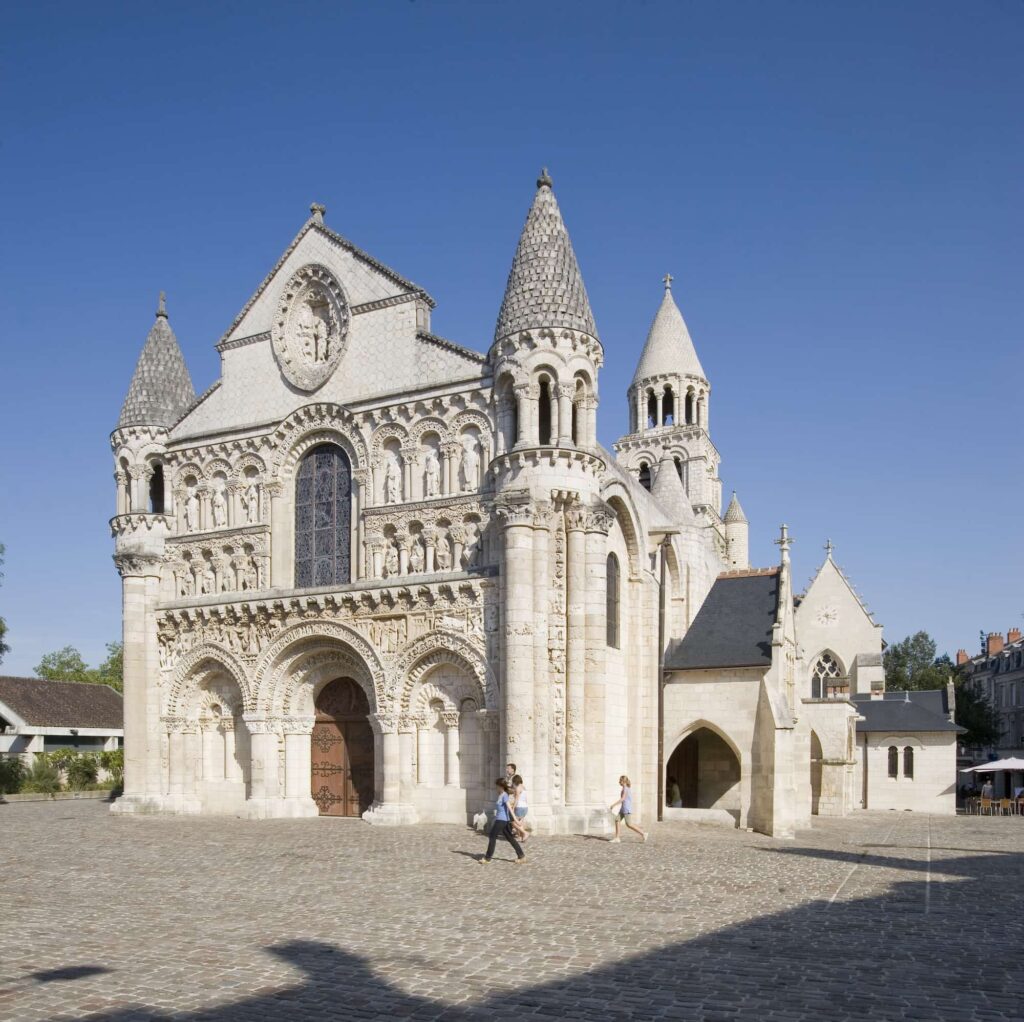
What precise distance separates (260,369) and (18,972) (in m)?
21.0

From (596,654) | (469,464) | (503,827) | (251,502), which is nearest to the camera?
(503,827)

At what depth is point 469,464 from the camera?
25.1 meters

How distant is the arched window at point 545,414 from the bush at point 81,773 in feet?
85.6

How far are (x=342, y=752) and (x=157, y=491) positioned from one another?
10.0 metres

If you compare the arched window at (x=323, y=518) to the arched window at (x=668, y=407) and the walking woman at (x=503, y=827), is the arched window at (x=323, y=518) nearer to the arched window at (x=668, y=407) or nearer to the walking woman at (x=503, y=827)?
the walking woman at (x=503, y=827)

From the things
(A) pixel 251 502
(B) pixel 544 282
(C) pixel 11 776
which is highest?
(B) pixel 544 282

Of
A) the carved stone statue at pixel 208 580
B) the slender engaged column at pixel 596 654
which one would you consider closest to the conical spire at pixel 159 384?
the carved stone statue at pixel 208 580

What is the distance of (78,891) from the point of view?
14.3 metres

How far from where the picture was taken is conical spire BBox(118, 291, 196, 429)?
98.6 feet

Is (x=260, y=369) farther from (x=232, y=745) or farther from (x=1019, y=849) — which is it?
(x=1019, y=849)

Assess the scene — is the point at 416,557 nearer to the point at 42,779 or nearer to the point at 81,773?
the point at 42,779

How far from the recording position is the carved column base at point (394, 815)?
23.8 meters

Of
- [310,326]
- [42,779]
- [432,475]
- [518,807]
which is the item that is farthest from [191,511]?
[42,779]

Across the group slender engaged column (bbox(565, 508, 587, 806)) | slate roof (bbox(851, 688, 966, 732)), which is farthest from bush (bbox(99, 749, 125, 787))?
slate roof (bbox(851, 688, 966, 732))
